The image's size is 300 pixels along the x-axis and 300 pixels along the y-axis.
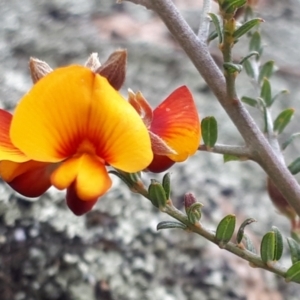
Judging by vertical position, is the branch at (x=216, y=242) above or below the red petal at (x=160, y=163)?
below

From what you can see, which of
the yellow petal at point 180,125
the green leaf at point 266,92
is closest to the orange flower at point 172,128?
the yellow petal at point 180,125

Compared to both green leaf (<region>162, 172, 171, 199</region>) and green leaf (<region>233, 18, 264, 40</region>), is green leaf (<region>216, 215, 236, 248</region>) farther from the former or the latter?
green leaf (<region>233, 18, 264, 40</region>)

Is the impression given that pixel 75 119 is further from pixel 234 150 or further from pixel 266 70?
pixel 266 70

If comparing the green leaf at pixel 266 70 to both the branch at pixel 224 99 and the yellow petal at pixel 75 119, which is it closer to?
the branch at pixel 224 99

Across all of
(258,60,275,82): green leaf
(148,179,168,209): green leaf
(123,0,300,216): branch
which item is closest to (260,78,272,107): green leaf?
(258,60,275,82): green leaf

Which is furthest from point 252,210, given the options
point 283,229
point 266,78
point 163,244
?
point 266,78

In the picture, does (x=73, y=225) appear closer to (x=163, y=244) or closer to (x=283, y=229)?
(x=163, y=244)

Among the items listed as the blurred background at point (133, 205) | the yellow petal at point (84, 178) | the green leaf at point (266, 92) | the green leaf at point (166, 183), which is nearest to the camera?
the yellow petal at point (84, 178)

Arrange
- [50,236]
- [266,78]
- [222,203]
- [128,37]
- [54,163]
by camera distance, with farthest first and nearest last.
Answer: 1. [128,37]
2. [222,203]
3. [50,236]
4. [266,78]
5. [54,163]
